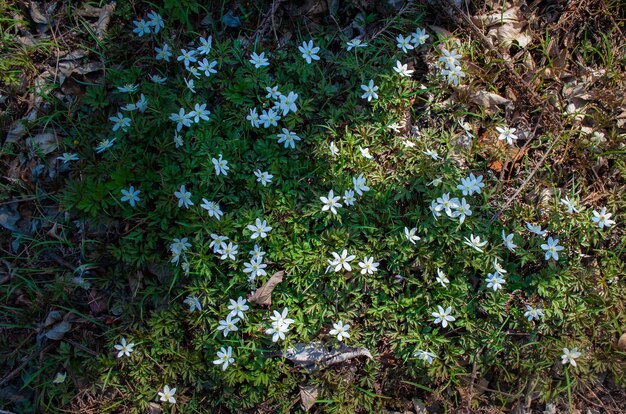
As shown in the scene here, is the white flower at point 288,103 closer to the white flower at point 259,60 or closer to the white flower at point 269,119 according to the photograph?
the white flower at point 269,119

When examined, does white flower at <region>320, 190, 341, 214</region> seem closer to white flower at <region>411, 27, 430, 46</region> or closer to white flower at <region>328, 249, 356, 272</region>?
white flower at <region>328, 249, 356, 272</region>

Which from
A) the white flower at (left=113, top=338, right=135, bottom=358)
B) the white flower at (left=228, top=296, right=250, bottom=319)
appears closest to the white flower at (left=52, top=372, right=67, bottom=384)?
the white flower at (left=113, top=338, right=135, bottom=358)

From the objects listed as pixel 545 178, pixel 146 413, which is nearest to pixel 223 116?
pixel 146 413

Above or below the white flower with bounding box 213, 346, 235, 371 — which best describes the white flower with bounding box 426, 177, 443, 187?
above

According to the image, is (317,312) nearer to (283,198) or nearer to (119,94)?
(283,198)

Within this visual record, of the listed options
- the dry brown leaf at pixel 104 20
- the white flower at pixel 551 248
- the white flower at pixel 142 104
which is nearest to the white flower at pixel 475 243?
the white flower at pixel 551 248

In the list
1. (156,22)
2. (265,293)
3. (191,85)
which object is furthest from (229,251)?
(156,22)
